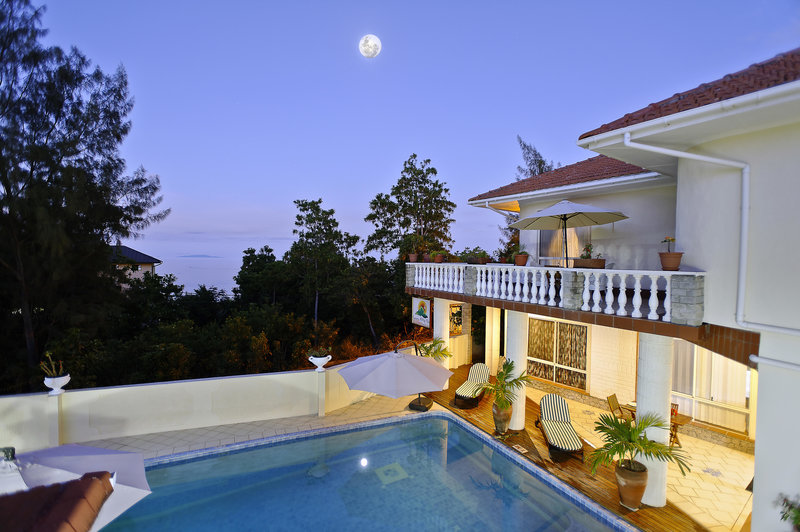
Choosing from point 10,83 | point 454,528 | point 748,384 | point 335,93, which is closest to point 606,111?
point 335,93

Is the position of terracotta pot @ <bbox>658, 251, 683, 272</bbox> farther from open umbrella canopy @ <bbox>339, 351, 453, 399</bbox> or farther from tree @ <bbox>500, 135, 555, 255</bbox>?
tree @ <bbox>500, 135, 555, 255</bbox>

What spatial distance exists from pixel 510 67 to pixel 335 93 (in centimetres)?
890

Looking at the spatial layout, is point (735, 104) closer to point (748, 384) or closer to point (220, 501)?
point (748, 384)

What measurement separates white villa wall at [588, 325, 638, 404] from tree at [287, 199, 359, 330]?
15.5 m

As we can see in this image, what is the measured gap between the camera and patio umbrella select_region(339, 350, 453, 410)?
30.8 ft

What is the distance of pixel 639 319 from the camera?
6.89 meters

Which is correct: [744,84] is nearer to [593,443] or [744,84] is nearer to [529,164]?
[593,443]

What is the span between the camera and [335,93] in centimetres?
1917

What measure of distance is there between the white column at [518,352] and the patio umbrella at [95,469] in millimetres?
8429

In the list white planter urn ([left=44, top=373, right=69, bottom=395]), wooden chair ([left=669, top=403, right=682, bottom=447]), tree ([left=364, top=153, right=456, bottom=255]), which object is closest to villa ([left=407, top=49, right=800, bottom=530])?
wooden chair ([left=669, top=403, right=682, bottom=447])

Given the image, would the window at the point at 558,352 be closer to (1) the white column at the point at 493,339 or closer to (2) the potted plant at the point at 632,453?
→ (1) the white column at the point at 493,339

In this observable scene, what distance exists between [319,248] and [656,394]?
66.2ft

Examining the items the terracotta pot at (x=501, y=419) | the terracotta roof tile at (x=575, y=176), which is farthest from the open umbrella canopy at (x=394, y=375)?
the terracotta roof tile at (x=575, y=176)

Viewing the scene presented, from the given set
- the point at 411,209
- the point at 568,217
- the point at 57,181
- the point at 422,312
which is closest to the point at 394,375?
the point at 422,312
